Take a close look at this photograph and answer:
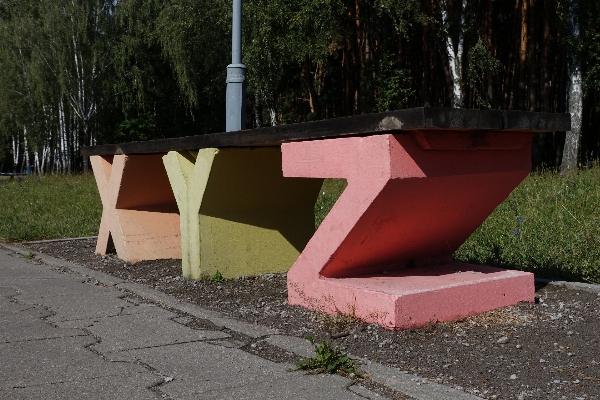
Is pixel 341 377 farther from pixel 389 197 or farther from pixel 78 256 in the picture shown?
pixel 78 256

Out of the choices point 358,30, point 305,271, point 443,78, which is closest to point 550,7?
point 443,78

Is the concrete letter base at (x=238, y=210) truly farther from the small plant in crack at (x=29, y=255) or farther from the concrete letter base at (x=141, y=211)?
the small plant in crack at (x=29, y=255)

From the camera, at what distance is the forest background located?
19.5m

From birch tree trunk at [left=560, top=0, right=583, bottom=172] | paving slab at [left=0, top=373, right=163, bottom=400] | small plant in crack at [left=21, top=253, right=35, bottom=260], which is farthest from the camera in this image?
birch tree trunk at [left=560, top=0, right=583, bottom=172]

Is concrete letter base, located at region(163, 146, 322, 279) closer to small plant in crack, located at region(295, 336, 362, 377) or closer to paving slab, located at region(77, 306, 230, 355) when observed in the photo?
paving slab, located at region(77, 306, 230, 355)

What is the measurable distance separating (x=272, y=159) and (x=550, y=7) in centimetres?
1599

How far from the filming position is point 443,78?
83.5 ft

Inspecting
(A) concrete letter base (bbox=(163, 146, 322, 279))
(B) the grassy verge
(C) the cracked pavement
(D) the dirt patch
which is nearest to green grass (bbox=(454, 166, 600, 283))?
(B) the grassy verge

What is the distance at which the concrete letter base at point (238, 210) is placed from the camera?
6488 mm

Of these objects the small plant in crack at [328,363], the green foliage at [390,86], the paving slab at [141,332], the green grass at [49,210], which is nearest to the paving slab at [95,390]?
the paving slab at [141,332]

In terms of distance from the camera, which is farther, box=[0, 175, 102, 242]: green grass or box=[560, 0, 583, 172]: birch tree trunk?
box=[560, 0, 583, 172]: birch tree trunk

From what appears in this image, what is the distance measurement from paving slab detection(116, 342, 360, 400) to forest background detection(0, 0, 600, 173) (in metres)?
12.1

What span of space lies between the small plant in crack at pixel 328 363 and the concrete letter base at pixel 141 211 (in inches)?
181

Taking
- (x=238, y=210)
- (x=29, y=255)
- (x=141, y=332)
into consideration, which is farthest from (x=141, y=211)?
(x=141, y=332)
